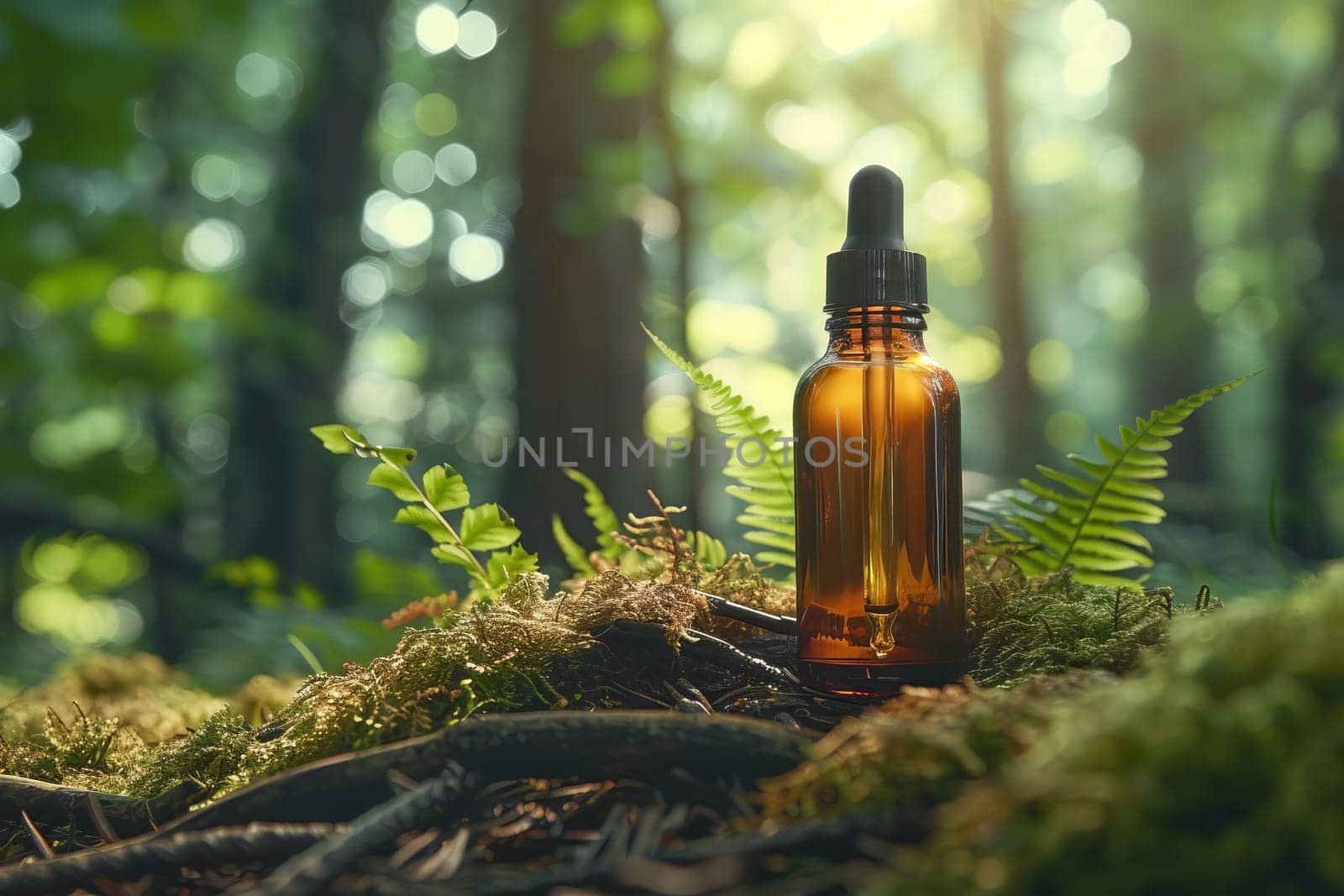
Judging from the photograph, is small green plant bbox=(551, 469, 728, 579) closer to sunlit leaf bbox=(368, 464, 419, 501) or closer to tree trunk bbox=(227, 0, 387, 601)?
sunlit leaf bbox=(368, 464, 419, 501)

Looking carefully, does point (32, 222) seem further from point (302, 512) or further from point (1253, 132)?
point (1253, 132)

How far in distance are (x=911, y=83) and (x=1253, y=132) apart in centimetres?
458

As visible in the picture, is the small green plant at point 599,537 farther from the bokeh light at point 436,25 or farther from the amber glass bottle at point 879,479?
the bokeh light at point 436,25

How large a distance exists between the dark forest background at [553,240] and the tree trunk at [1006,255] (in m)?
0.04

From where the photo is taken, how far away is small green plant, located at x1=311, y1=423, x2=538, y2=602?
1592mm

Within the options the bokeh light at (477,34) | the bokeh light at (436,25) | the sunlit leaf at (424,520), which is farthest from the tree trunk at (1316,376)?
the bokeh light at (436,25)

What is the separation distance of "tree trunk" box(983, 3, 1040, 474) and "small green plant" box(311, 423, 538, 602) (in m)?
8.72

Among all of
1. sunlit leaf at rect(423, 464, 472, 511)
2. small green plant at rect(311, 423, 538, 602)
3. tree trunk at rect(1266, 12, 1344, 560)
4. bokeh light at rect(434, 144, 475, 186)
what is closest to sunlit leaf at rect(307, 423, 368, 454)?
small green plant at rect(311, 423, 538, 602)

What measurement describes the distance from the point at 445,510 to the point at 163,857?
0.77m

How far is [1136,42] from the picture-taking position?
11984 millimetres

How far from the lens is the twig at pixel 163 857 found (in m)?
1.02

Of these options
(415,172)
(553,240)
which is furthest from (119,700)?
(415,172)

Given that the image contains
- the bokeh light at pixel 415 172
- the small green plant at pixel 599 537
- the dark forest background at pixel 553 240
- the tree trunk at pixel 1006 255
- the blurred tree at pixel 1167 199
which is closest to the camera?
the small green plant at pixel 599 537

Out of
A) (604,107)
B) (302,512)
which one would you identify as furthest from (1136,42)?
(302,512)
